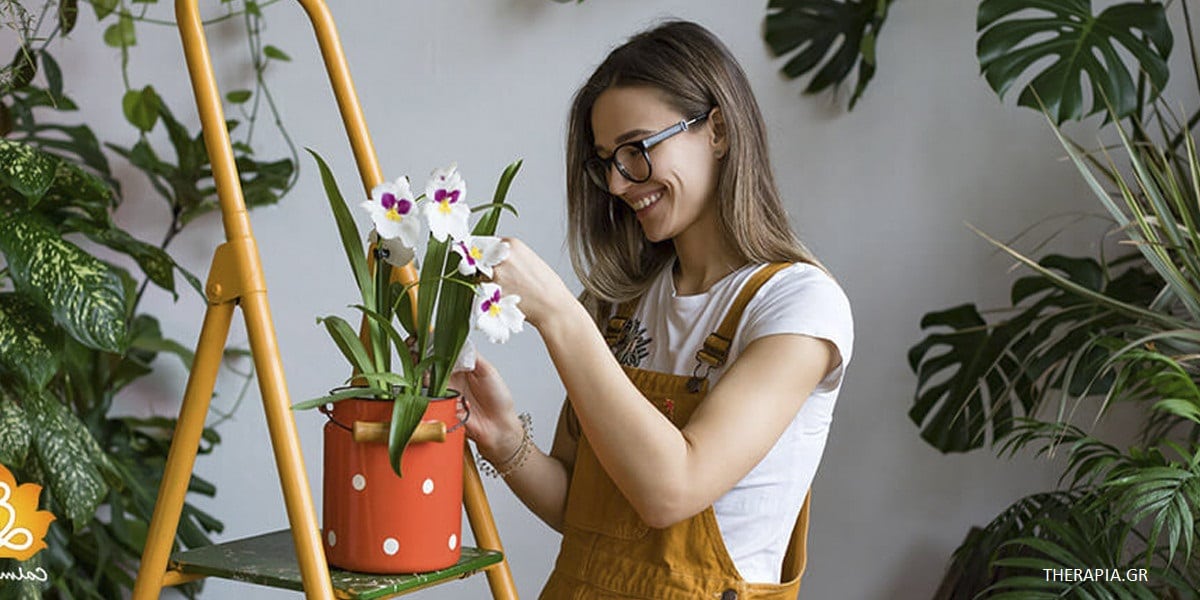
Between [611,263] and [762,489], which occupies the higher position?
[611,263]

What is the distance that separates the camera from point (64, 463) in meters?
1.88

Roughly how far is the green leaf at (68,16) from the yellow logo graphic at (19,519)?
905 millimetres

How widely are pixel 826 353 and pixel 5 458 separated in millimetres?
1204

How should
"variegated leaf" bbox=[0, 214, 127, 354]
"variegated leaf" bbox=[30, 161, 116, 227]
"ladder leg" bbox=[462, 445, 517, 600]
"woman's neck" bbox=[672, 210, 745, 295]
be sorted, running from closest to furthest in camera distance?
1. "ladder leg" bbox=[462, 445, 517, 600]
2. "woman's neck" bbox=[672, 210, 745, 295]
3. "variegated leaf" bbox=[0, 214, 127, 354]
4. "variegated leaf" bbox=[30, 161, 116, 227]

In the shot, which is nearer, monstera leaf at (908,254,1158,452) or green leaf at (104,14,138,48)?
monstera leaf at (908,254,1158,452)

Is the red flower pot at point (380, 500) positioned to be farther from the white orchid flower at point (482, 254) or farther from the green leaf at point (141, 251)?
the green leaf at point (141, 251)

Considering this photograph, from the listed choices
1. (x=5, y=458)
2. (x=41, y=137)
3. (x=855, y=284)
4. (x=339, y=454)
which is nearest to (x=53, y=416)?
(x=5, y=458)

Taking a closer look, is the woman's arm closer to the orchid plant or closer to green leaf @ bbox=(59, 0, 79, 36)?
the orchid plant

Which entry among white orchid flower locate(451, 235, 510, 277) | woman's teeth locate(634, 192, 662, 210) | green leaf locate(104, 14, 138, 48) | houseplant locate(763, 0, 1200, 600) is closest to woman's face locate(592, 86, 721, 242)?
woman's teeth locate(634, 192, 662, 210)

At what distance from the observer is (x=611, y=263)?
166 centimetres

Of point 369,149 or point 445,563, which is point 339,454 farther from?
point 369,149

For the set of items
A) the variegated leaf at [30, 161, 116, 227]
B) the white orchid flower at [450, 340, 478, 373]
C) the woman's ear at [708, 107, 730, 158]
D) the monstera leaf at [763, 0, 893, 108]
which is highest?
the monstera leaf at [763, 0, 893, 108]

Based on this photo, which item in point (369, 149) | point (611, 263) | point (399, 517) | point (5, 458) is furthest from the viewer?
point (5, 458)

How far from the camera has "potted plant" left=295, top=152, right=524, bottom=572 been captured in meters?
1.12
